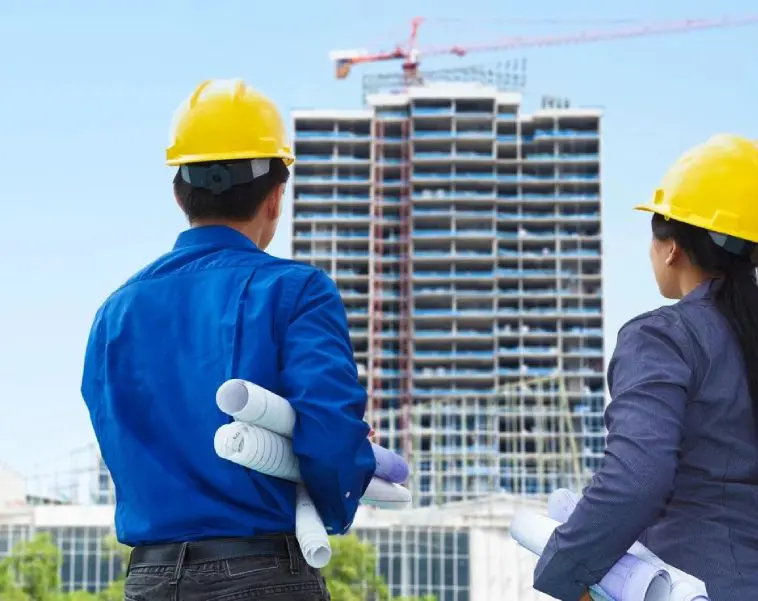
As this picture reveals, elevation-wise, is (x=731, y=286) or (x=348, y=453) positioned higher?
(x=731, y=286)

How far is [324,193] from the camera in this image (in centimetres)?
8994

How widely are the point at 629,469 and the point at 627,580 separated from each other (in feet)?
0.58

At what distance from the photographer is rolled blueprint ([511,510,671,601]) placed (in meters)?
2.08

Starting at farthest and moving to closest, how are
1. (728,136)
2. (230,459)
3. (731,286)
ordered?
(728,136) < (731,286) < (230,459)

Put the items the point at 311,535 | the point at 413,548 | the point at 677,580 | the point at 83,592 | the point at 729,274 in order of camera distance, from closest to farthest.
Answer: the point at 677,580, the point at 311,535, the point at 729,274, the point at 83,592, the point at 413,548

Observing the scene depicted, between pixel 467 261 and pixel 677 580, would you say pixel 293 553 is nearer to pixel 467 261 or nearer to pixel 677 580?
pixel 677 580

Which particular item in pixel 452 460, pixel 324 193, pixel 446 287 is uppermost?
pixel 324 193

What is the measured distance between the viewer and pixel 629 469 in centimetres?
211

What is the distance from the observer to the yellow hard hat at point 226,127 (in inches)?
99.0

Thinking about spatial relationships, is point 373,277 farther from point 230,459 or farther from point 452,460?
point 230,459

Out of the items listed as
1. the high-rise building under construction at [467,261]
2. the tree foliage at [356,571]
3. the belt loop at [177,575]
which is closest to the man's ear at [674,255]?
the belt loop at [177,575]

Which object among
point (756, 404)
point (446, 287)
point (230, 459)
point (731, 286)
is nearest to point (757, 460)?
point (756, 404)

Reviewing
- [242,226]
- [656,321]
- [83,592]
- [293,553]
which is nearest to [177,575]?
[293,553]

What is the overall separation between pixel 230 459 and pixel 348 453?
0.21 metres
